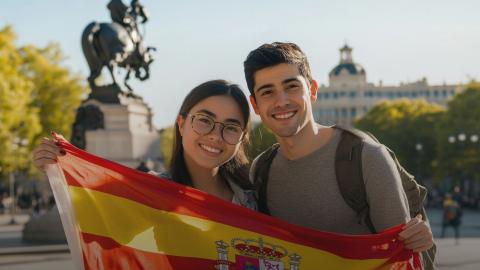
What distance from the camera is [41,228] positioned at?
70.3 ft

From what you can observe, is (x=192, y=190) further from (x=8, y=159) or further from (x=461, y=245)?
(x=8, y=159)

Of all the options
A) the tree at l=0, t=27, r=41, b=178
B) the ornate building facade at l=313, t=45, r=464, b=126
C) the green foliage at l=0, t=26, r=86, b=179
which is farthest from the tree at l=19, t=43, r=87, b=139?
the ornate building facade at l=313, t=45, r=464, b=126

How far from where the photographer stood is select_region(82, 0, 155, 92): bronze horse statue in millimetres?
23281

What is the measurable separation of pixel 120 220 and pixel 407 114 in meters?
85.3

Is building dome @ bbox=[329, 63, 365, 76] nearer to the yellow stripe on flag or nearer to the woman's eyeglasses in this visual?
the woman's eyeglasses

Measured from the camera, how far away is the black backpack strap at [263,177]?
5086 mm

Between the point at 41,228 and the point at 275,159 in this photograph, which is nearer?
the point at 275,159

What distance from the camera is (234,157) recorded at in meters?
5.31

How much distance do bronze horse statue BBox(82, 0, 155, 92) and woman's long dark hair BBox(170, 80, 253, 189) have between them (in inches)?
724

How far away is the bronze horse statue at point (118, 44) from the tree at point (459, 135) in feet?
137

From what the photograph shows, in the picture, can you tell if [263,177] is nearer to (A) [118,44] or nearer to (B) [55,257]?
(B) [55,257]

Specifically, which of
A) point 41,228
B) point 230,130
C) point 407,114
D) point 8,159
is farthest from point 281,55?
point 407,114

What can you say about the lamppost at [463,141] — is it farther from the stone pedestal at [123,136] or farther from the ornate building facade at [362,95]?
the ornate building facade at [362,95]

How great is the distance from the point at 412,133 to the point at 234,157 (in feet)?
260
